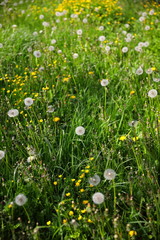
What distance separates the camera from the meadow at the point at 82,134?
1853 millimetres

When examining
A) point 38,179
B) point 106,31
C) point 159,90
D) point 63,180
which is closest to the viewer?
point 38,179

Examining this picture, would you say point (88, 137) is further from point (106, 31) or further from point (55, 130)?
point (106, 31)

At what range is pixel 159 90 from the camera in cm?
303

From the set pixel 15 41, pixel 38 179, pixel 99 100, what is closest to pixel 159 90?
pixel 99 100

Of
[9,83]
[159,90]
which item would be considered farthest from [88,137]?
[9,83]

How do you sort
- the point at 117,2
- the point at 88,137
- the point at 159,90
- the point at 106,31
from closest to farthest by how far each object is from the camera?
the point at 88,137 → the point at 159,90 → the point at 106,31 → the point at 117,2

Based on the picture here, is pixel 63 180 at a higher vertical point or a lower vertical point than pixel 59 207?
lower

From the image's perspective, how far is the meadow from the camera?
6.08ft

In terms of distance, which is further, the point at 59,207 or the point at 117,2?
the point at 117,2

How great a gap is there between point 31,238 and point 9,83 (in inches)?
88.0

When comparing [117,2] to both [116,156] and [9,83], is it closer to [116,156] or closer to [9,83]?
[9,83]

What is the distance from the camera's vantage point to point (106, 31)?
4773 mm

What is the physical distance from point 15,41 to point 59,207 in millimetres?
3158

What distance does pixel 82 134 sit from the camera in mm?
2398
